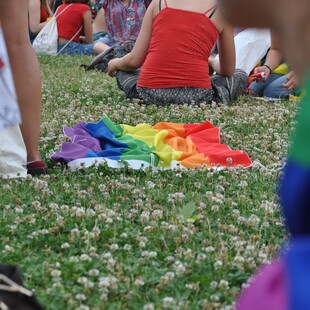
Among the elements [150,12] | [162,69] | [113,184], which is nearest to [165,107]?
[162,69]

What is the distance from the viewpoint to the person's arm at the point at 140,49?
6910 millimetres

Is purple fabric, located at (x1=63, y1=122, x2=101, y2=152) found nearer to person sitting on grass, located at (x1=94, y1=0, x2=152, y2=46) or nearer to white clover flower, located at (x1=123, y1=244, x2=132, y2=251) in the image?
white clover flower, located at (x1=123, y1=244, x2=132, y2=251)

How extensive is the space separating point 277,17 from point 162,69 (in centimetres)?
575

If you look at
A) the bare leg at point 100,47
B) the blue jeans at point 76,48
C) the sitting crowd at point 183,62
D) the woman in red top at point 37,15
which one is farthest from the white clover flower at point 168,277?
the woman in red top at point 37,15

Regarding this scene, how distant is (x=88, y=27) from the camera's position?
13.1 m

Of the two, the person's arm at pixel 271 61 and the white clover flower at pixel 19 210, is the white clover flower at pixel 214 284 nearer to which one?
the white clover flower at pixel 19 210

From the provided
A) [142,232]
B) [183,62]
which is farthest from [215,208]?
[183,62]

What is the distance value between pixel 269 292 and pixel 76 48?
39.9ft

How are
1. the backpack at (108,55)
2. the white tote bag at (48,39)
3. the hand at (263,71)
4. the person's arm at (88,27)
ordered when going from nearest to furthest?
1. the hand at (263,71)
2. the backpack at (108,55)
3. the white tote bag at (48,39)
4. the person's arm at (88,27)

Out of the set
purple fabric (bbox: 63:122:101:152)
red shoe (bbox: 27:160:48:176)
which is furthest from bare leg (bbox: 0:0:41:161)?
purple fabric (bbox: 63:122:101:152)

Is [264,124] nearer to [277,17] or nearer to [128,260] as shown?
[128,260]

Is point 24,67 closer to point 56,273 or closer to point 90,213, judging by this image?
point 90,213

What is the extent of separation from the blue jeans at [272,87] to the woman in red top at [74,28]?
5438 millimetres

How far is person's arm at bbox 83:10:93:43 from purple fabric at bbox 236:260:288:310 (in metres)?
12.0
